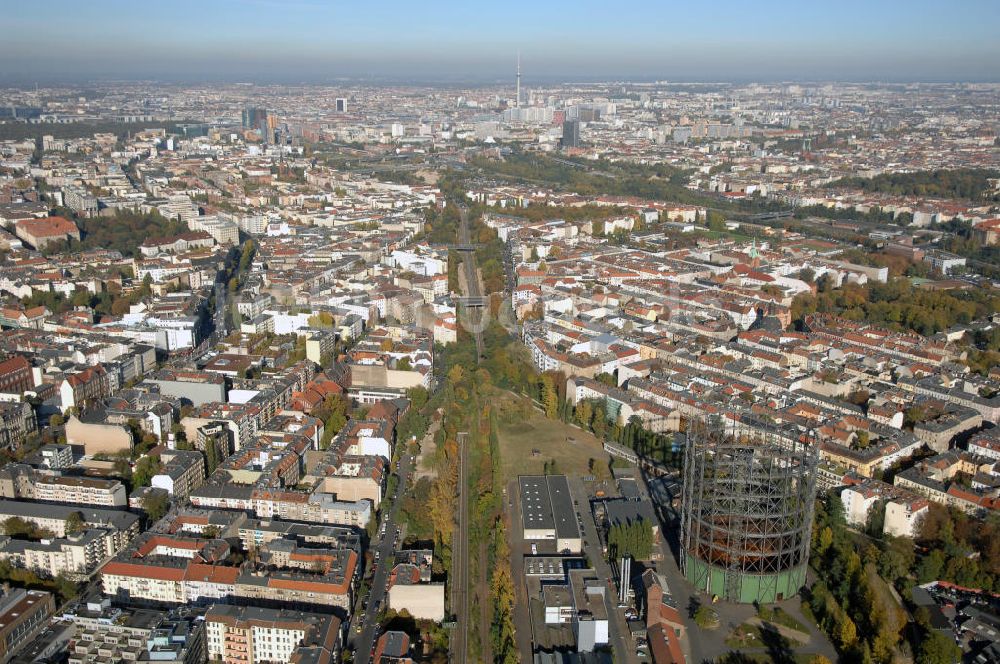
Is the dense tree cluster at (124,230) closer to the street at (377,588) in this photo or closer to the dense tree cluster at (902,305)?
the street at (377,588)

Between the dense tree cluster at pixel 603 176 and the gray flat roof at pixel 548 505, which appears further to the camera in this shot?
the dense tree cluster at pixel 603 176

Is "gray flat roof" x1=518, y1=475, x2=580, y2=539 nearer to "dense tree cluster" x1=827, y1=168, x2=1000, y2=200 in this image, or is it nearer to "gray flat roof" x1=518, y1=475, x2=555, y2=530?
"gray flat roof" x1=518, y1=475, x2=555, y2=530

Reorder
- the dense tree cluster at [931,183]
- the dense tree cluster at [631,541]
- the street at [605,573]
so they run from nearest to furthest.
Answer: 1. the street at [605,573]
2. the dense tree cluster at [631,541]
3. the dense tree cluster at [931,183]

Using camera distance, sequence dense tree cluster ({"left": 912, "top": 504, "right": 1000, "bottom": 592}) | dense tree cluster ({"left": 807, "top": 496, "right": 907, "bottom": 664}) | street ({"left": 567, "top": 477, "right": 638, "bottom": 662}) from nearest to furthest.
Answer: dense tree cluster ({"left": 807, "top": 496, "right": 907, "bottom": 664}) < street ({"left": 567, "top": 477, "right": 638, "bottom": 662}) < dense tree cluster ({"left": 912, "top": 504, "right": 1000, "bottom": 592})

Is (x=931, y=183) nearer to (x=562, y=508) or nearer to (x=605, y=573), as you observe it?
(x=562, y=508)

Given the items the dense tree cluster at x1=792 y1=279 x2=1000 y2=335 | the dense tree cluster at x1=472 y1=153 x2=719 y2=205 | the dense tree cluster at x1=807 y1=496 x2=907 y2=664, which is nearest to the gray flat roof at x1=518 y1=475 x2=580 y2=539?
the dense tree cluster at x1=807 y1=496 x2=907 y2=664

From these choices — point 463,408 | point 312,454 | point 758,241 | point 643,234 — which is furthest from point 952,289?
point 312,454

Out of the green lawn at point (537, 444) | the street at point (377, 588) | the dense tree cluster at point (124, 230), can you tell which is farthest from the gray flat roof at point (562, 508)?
the dense tree cluster at point (124, 230)

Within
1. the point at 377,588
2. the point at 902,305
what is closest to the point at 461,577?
the point at 377,588
